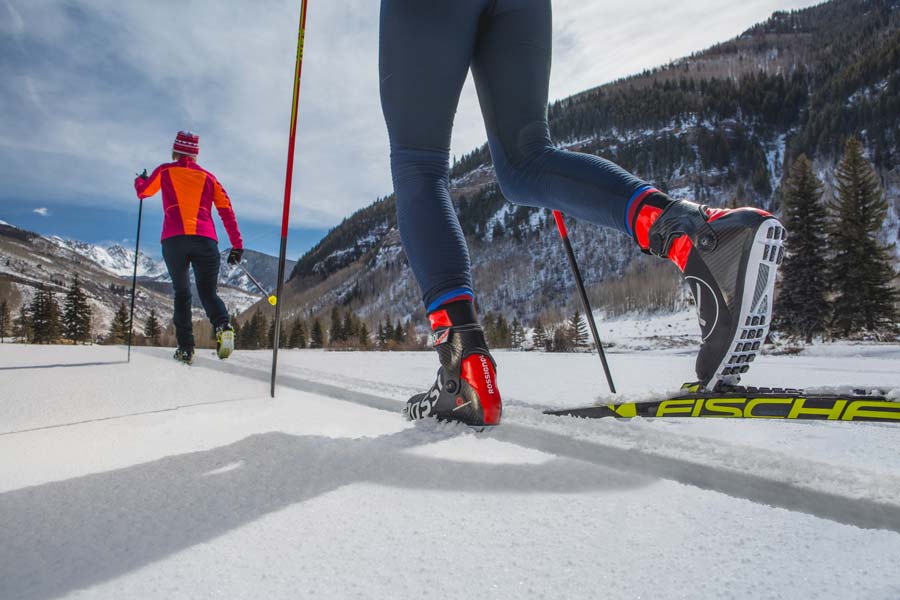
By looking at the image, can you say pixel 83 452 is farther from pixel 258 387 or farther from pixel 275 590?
pixel 258 387

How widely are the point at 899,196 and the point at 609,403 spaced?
65955 mm

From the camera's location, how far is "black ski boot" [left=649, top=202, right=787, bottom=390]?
85 centimetres

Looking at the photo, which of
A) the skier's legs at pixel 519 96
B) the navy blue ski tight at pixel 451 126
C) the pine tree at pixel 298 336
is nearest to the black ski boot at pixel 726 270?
the navy blue ski tight at pixel 451 126

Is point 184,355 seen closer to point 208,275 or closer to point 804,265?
point 208,275

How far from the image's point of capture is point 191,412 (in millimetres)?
1304

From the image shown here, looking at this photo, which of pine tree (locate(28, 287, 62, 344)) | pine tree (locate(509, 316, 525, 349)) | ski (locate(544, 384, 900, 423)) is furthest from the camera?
pine tree (locate(28, 287, 62, 344))

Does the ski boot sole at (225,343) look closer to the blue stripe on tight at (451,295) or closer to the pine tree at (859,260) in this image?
the blue stripe on tight at (451,295)

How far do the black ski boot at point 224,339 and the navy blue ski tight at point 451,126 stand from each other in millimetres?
2738

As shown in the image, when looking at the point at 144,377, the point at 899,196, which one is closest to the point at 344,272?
the point at 899,196

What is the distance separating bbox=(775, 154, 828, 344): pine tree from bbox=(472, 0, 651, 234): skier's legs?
14.3 metres

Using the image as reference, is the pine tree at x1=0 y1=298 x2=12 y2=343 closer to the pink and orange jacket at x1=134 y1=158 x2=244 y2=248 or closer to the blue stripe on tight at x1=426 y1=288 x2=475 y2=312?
the pink and orange jacket at x1=134 y1=158 x2=244 y2=248

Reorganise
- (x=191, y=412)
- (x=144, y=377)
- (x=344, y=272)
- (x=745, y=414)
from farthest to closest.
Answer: (x=344, y=272), (x=144, y=377), (x=191, y=412), (x=745, y=414)

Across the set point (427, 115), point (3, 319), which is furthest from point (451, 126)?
point (3, 319)

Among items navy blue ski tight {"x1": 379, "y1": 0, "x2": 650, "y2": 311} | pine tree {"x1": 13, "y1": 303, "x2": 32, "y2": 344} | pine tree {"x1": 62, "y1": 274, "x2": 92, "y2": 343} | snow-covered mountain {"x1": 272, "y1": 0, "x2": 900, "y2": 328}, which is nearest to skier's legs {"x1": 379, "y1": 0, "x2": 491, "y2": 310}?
navy blue ski tight {"x1": 379, "y1": 0, "x2": 650, "y2": 311}
